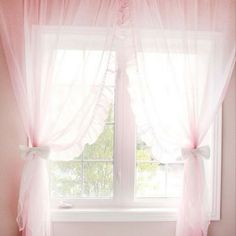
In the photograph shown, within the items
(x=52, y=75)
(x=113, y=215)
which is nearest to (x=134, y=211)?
(x=113, y=215)

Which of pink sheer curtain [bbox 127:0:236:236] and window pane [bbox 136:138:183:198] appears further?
window pane [bbox 136:138:183:198]

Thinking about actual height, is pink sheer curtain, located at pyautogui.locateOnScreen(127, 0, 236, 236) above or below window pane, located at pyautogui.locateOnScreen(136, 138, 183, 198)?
above

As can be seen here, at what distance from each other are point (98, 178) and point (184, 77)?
37.2 inches

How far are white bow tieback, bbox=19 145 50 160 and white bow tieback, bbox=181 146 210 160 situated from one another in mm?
923

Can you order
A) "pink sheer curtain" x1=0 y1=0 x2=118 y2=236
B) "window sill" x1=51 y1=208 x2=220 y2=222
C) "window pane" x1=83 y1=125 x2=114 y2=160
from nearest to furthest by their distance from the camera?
"pink sheer curtain" x1=0 y1=0 x2=118 y2=236 → "window sill" x1=51 y1=208 x2=220 y2=222 → "window pane" x1=83 y1=125 x2=114 y2=160

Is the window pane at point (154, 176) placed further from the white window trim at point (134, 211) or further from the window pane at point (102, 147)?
the window pane at point (102, 147)

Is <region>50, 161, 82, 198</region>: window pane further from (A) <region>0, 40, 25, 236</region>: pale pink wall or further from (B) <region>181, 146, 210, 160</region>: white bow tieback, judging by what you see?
(B) <region>181, 146, 210, 160</region>: white bow tieback

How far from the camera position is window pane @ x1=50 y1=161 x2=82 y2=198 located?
2730 millimetres

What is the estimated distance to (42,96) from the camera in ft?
8.24

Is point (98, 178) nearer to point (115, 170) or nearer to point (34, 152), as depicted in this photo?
point (115, 170)

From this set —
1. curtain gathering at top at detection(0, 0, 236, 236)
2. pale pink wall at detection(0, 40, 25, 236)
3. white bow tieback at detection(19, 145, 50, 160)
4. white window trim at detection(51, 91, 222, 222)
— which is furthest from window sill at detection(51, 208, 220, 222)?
white bow tieback at detection(19, 145, 50, 160)

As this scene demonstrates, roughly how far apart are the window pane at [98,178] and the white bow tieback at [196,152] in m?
0.54

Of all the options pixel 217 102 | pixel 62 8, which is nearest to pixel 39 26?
pixel 62 8

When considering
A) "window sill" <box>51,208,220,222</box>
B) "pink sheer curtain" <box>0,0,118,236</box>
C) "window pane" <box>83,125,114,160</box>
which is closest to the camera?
"pink sheer curtain" <box>0,0,118,236</box>
